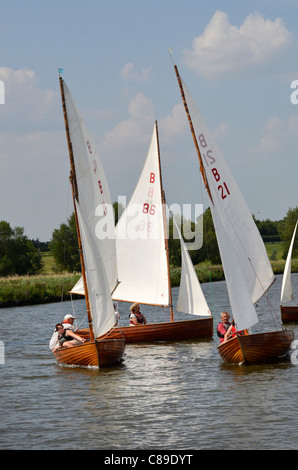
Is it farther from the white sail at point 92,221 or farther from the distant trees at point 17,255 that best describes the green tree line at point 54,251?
the white sail at point 92,221

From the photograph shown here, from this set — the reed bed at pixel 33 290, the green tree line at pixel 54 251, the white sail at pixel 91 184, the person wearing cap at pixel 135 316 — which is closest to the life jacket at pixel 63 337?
the white sail at pixel 91 184

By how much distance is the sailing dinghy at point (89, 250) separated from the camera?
20.5 m

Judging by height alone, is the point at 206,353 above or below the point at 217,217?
below

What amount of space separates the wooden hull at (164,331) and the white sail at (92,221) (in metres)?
5.17

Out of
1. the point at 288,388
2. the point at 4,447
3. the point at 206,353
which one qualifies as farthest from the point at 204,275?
the point at 4,447

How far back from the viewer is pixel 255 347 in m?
20.0

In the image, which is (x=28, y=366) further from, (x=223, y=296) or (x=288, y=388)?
(x=223, y=296)

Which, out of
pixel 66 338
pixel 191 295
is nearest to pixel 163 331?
pixel 191 295

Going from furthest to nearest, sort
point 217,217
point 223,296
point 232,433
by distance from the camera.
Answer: point 223,296 < point 217,217 < point 232,433

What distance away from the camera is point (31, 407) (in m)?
16.9

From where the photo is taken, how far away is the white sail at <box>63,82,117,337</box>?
67.5 ft

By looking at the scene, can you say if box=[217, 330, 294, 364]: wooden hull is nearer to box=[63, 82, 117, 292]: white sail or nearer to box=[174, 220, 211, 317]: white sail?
box=[63, 82, 117, 292]: white sail
